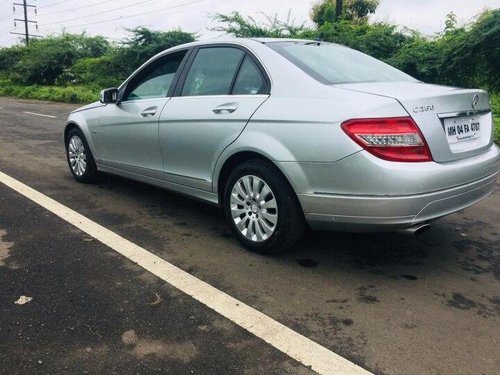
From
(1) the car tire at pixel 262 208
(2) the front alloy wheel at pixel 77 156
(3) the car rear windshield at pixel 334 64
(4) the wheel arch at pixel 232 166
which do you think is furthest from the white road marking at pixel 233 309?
(3) the car rear windshield at pixel 334 64

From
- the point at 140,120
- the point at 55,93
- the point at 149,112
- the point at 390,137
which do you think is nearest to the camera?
the point at 390,137

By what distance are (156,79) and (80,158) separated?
168 cm

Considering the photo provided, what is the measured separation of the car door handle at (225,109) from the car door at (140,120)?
2.47 feet

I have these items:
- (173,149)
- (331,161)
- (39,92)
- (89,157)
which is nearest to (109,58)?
(39,92)

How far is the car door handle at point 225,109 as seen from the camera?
380 centimetres

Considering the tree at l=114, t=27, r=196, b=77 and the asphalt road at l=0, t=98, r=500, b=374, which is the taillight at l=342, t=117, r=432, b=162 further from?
the tree at l=114, t=27, r=196, b=77

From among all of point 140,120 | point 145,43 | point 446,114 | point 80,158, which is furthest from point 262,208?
point 145,43

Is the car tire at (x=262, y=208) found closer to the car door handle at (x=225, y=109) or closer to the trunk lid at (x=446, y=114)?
the car door handle at (x=225, y=109)

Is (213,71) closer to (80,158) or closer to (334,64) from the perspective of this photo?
(334,64)

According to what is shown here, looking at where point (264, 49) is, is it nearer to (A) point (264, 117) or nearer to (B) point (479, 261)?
(A) point (264, 117)

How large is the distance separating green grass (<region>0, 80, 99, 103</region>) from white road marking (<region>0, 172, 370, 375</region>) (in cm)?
1853

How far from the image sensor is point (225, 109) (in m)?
3.85

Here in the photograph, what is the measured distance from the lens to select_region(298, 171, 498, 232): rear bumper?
3102 millimetres

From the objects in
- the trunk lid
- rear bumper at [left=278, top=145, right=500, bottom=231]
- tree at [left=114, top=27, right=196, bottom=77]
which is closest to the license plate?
the trunk lid
